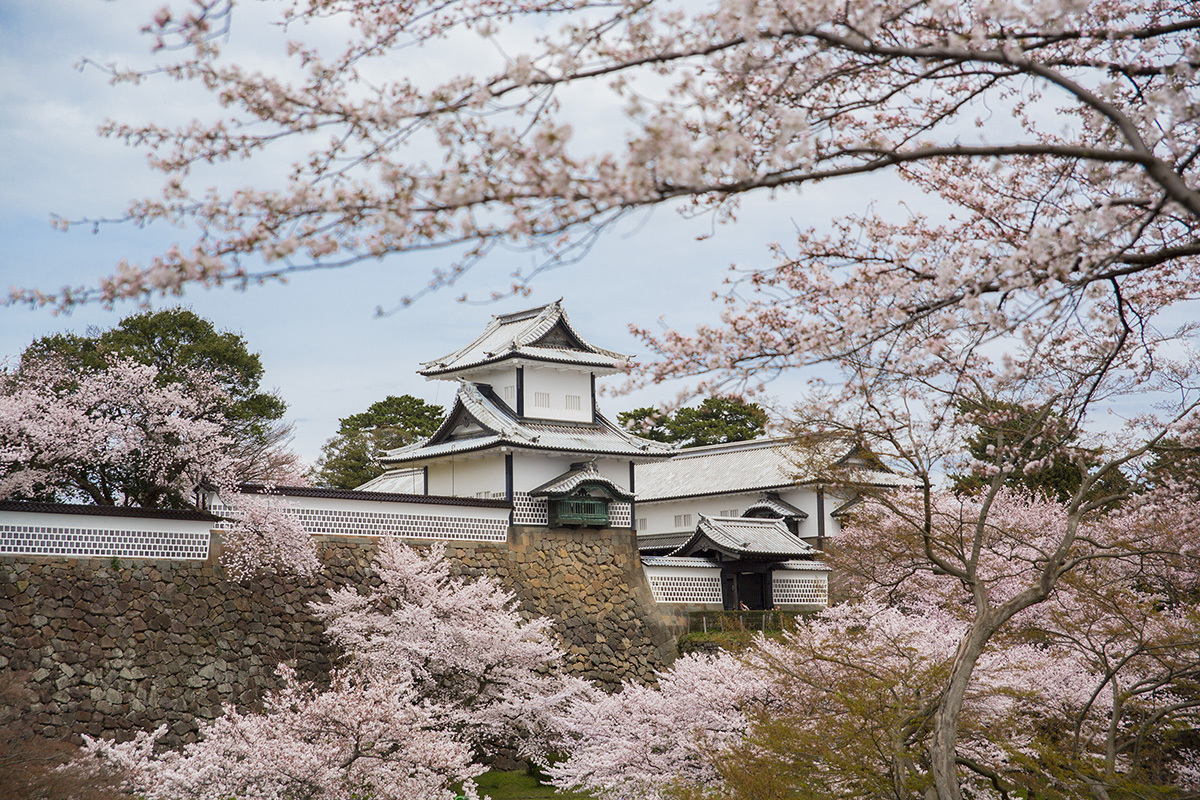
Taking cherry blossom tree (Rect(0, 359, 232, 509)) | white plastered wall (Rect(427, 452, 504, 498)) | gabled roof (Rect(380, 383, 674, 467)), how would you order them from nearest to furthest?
cherry blossom tree (Rect(0, 359, 232, 509))
gabled roof (Rect(380, 383, 674, 467))
white plastered wall (Rect(427, 452, 504, 498))

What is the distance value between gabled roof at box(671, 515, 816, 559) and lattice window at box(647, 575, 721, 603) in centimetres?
72

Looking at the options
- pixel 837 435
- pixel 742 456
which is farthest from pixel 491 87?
pixel 742 456

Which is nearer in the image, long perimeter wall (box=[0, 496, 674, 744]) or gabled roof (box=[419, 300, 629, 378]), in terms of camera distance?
long perimeter wall (box=[0, 496, 674, 744])

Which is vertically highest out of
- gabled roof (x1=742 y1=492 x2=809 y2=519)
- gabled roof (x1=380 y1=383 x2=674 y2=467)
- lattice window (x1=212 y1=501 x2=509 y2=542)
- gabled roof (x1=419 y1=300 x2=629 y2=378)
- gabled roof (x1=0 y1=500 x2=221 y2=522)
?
gabled roof (x1=419 y1=300 x2=629 y2=378)

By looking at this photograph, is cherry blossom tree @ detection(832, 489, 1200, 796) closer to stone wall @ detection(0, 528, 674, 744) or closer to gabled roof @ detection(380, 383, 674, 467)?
gabled roof @ detection(380, 383, 674, 467)

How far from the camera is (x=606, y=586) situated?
1902 centimetres

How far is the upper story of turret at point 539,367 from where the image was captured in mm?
19297

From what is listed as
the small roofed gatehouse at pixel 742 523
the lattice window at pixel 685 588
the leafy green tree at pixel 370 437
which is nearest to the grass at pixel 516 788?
the lattice window at pixel 685 588

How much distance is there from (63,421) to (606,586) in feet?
31.5

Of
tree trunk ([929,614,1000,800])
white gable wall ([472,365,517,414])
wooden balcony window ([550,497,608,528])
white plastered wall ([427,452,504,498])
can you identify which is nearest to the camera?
tree trunk ([929,614,1000,800])

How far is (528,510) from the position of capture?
61.3 ft

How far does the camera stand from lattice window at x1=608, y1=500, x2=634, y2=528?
1970 centimetres

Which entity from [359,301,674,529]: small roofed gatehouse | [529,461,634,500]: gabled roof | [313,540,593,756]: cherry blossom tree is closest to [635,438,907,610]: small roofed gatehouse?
[529,461,634,500]: gabled roof

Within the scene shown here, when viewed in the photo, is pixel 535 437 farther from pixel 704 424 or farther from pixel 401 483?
pixel 704 424
